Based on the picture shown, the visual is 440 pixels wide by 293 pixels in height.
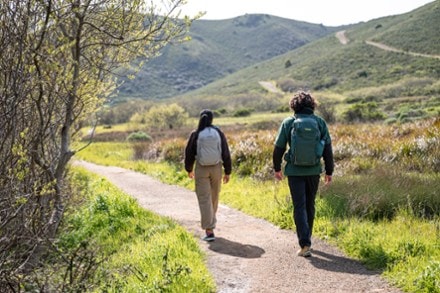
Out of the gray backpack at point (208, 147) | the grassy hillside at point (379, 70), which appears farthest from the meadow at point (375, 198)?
the grassy hillside at point (379, 70)

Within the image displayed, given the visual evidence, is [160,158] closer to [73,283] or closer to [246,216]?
[246,216]

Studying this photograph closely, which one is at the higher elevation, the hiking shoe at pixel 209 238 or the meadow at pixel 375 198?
the meadow at pixel 375 198

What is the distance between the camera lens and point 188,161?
7.97m

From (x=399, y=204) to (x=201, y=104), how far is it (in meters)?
77.3

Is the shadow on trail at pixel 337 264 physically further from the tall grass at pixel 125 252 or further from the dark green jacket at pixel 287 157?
the tall grass at pixel 125 252

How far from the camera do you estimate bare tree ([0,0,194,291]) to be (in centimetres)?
487

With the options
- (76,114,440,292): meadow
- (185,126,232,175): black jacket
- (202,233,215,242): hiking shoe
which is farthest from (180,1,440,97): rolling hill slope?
(202,233,215,242): hiking shoe

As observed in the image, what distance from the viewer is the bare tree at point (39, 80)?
4.87 meters

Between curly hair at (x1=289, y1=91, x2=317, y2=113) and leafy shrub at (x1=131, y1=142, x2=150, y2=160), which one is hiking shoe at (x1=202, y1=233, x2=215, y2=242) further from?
leafy shrub at (x1=131, y1=142, x2=150, y2=160)

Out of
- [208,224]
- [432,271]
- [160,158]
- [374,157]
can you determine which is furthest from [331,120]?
[432,271]

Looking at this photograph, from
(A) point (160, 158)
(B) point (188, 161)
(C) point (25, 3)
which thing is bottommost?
(A) point (160, 158)

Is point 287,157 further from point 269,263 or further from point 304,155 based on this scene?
point 269,263

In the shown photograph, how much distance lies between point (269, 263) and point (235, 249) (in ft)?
2.92

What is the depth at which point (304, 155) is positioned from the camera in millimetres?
6473
